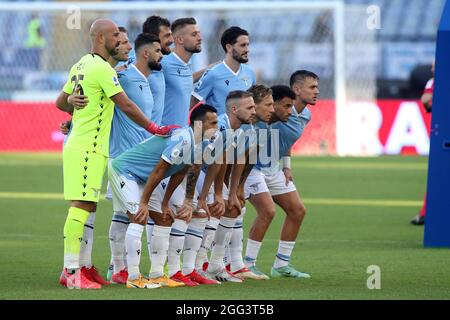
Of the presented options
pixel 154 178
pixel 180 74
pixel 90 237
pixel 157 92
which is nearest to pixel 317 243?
pixel 180 74

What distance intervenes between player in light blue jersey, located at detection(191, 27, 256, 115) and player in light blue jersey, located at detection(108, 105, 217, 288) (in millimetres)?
1426

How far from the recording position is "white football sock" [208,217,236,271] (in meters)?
10.6

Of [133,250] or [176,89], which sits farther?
[176,89]

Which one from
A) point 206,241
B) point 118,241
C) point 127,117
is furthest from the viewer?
point 206,241

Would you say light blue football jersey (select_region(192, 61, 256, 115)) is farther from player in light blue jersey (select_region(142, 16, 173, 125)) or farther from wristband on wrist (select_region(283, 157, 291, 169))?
wristband on wrist (select_region(283, 157, 291, 169))

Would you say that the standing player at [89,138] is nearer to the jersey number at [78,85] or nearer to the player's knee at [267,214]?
the jersey number at [78,85]

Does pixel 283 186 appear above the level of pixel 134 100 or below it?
below

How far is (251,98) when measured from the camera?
10070 mm

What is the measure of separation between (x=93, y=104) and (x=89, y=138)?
285 millimetres

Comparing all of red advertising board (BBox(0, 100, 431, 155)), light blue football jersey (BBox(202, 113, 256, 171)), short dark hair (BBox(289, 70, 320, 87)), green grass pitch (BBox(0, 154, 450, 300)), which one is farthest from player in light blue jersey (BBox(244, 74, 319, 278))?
red advertising board (BBox(0, 100, 431, 155))

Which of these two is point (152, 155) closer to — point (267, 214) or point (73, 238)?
point (73, 238)

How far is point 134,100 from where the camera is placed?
1022 cm

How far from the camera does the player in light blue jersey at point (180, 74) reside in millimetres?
10961
